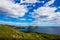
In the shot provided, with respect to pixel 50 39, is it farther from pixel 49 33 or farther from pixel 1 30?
pixel 1 30

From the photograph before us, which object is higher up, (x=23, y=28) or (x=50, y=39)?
(x=23, y=28)

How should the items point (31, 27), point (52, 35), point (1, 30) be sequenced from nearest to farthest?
point (1, 30), point (52, 35), point (31, 27)

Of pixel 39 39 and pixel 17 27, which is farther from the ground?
pixel 17 27

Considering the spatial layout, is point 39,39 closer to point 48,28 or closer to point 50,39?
point 50,39

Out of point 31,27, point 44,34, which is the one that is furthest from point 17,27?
point 44,34

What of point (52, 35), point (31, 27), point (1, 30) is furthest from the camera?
point (31, 27)

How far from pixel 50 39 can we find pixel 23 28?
6026mm

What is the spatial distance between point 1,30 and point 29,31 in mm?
6491

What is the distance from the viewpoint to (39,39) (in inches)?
1174

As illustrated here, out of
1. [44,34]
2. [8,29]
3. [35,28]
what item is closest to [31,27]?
[35,28]

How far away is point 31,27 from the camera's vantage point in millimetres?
33938

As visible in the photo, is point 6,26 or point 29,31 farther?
point 29,31

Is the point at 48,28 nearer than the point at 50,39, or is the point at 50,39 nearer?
the point at 50,39

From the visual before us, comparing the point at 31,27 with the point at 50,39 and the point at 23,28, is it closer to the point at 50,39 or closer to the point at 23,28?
the point at 23,28
